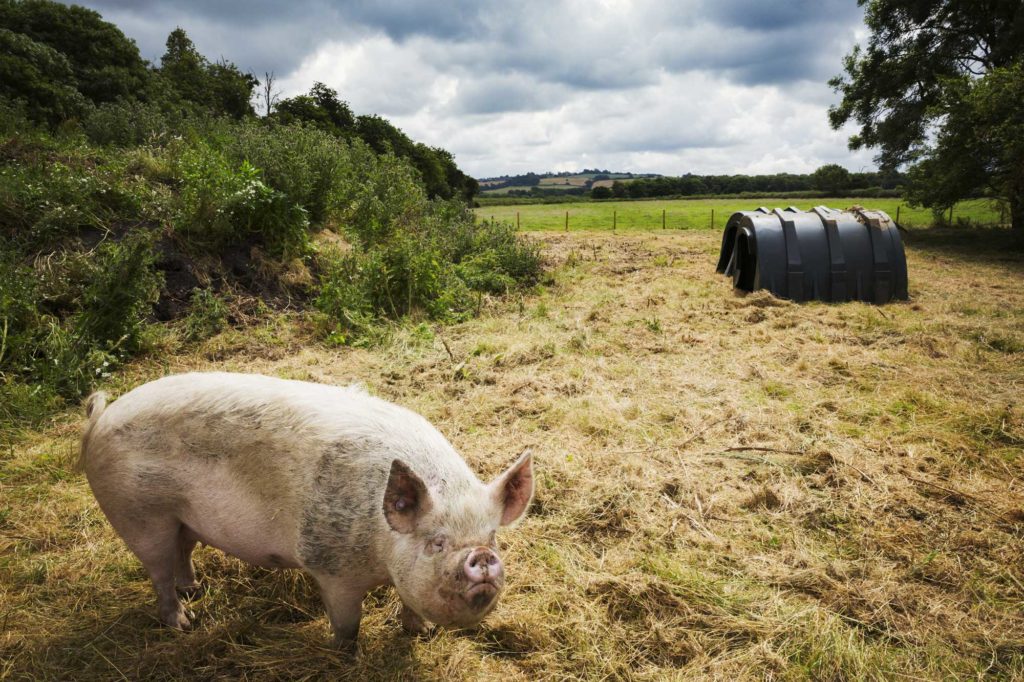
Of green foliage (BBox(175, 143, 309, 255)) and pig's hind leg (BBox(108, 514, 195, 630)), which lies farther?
green foliage (BBox(175, 143, 309, 255))

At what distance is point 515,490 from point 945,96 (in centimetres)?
2265

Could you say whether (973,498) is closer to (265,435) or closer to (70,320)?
(265,435)

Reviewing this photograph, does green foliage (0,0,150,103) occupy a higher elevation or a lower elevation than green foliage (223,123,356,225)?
higher

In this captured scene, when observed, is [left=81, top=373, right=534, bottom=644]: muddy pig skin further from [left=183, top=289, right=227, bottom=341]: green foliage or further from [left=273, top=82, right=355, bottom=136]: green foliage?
[left=273, top=82, right=355, bottom=136]: green foliage

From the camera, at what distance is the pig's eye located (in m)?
2.21

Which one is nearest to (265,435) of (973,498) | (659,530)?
(659,530)

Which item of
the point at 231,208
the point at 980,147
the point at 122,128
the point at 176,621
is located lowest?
the point at 176,621

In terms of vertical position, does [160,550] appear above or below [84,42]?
below

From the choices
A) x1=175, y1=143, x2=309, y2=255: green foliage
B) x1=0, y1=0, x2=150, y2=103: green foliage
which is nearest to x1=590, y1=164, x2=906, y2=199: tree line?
x1=0, y1=0, x2=150, y2=103: green foliage

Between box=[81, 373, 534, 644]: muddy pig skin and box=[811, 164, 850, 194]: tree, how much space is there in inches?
2567

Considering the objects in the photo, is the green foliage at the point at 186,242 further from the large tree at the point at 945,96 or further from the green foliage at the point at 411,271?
the large tree at the point at 945,96

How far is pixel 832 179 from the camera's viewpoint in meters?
58.0

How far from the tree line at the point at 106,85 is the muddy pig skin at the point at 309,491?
1143cm

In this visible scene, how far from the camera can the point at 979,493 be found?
3.92 meters
